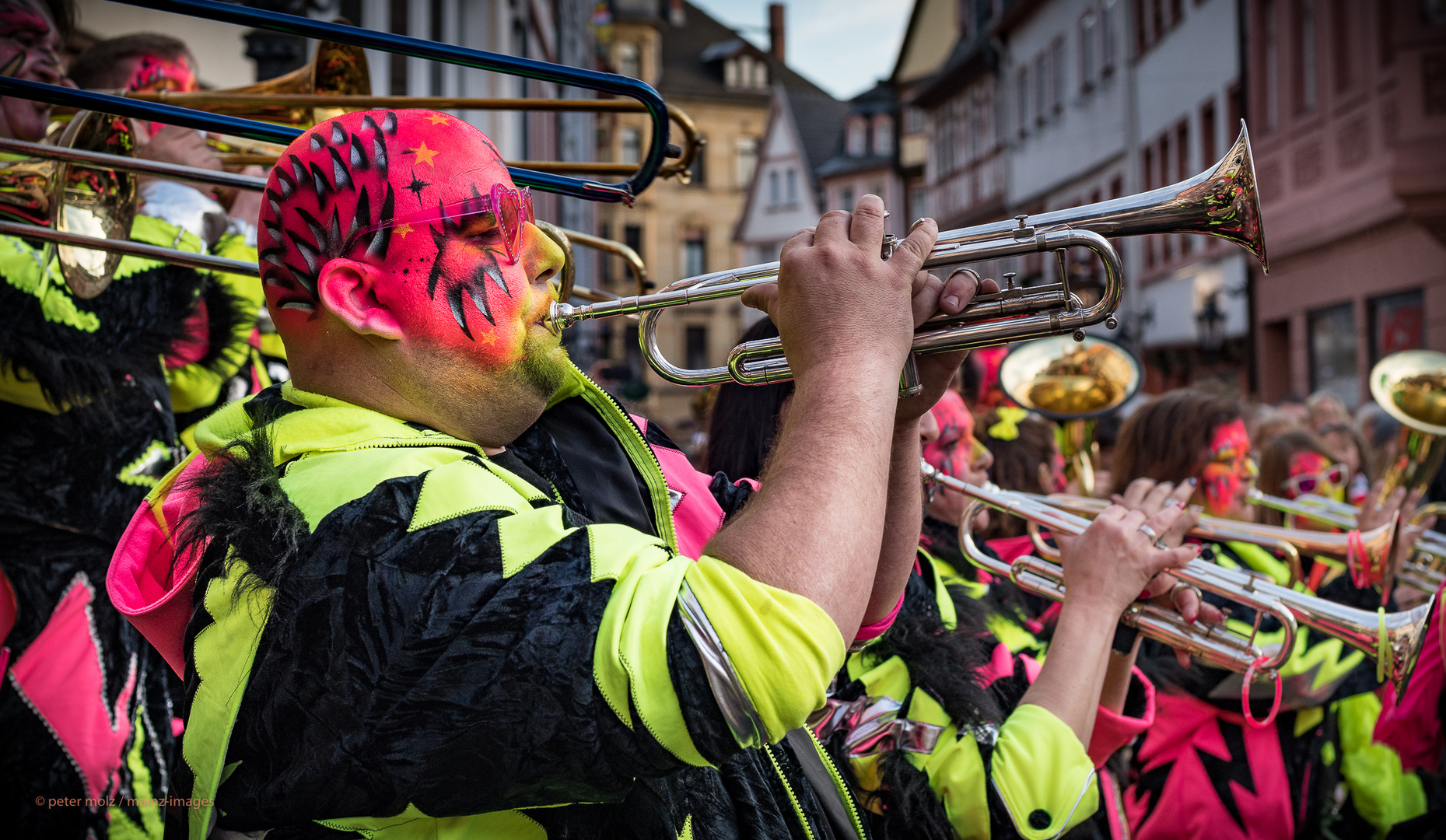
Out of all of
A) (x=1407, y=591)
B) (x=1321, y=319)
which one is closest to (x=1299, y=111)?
(x=1321, y=319)

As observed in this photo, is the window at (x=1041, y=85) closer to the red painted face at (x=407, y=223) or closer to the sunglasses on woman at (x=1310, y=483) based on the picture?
the sunglasses on woman at (x=1310, y=483)

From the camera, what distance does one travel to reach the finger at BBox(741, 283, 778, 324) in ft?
5.09

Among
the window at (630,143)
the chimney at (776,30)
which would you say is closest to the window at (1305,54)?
the window at (630,143)

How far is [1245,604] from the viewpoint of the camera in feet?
9.16

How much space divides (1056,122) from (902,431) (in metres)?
26.2

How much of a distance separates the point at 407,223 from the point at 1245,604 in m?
2.20

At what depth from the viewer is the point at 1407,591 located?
412 centimetres

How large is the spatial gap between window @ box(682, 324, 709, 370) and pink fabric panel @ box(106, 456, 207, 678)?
47283 millimetres

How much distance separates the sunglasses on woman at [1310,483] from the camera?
4.96 metres

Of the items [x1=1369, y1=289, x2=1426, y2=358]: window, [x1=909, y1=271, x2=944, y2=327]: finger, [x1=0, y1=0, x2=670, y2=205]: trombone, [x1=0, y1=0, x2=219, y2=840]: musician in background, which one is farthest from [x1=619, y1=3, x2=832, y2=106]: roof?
[x1=909, y1=271, x2=944, y2=327]: finger

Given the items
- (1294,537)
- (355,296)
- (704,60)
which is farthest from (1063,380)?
(704,60)

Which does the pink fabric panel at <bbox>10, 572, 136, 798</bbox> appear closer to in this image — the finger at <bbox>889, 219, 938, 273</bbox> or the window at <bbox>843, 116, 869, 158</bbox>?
the finger at <bbox>889, 219, 938, 273</bbox>

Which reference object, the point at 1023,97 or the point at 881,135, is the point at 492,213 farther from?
the point at 881,135

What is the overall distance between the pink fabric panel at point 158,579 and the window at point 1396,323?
13.2 m
